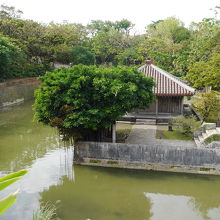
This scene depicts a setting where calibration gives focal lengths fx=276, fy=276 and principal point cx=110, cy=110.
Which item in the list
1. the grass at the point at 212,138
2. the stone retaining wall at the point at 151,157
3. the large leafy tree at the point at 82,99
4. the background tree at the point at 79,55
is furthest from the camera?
the background tree at the point at 79,55

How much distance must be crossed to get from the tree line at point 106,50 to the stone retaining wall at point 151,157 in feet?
27.5

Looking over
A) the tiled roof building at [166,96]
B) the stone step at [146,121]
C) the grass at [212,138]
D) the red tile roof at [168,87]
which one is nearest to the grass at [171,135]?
the stone step at [146,121]

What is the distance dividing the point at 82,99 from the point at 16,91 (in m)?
19.6

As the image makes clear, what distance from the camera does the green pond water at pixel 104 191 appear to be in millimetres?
8672

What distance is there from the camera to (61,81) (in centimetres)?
1132

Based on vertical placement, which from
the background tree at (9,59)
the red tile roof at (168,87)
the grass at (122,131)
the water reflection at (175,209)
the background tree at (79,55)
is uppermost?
the background tree at (79,55)

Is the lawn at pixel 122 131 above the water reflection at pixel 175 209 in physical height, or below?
above

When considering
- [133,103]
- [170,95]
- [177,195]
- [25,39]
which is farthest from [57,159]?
[25,39]

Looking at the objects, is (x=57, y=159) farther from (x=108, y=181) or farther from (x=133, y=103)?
(x=133, y=103)

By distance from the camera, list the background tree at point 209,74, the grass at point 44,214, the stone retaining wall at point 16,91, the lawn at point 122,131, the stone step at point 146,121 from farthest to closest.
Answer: the stone retaining wall at point 16,91 < the background tree at point 209,74 < the stone step at point 146,121 < the lawn at point 122,131 < the grass at point 44,214

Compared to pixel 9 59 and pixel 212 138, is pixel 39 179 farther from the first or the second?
pixel 9 59

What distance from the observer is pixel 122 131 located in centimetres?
1591

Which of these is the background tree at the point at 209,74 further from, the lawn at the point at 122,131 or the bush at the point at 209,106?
the lawn at the point at 122,131

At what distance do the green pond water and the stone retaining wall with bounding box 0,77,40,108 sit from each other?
14144 mm
